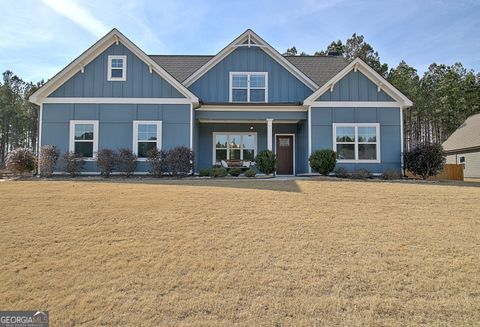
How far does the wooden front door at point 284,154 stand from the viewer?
1880 cm

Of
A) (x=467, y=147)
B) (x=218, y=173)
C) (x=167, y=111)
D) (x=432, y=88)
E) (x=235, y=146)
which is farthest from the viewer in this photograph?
(x=432, y=88)

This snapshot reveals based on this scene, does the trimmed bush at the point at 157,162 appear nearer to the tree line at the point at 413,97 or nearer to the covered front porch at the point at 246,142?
the covered front porch at the point at 246,142

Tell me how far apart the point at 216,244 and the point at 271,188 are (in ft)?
17.5

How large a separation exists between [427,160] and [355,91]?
15.1 feet

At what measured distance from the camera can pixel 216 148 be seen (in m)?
18.6

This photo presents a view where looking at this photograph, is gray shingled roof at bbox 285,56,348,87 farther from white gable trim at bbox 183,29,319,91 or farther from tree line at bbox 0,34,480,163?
tree line at bbox 0,34,480,163

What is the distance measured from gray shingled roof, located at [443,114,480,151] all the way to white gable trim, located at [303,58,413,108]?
576 inches

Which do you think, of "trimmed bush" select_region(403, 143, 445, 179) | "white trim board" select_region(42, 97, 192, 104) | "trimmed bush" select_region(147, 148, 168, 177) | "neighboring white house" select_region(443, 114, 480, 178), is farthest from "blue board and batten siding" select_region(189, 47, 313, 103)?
"neighboring white house" select_region(443, 114, 480, 178)

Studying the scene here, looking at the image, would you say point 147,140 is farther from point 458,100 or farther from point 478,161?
point 458,100

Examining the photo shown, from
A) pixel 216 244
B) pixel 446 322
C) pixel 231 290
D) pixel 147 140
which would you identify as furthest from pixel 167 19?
pixel 446 322

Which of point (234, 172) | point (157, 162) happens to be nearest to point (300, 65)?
point (234, 172)

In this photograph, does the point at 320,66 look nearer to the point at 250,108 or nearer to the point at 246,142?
the point at 250,108

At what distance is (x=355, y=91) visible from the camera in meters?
16.3

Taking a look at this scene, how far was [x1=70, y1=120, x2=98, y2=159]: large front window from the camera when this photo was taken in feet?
51.3
